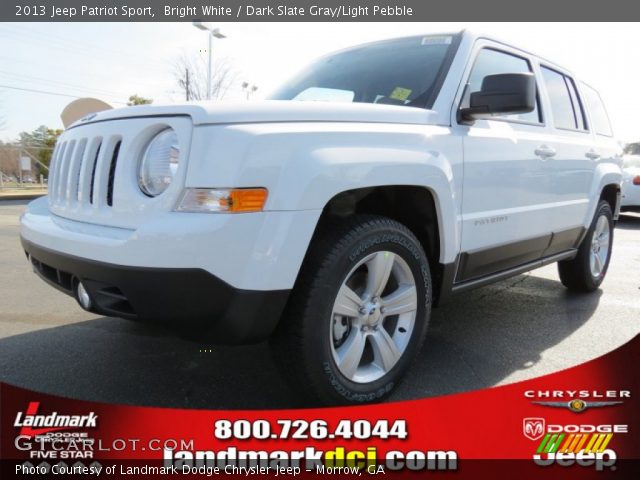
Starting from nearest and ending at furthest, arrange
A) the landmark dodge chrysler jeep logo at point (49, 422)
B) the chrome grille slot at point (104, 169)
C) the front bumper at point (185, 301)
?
the front bumper at point (185, 301) → the landmark dodge chrysler jeep logo at point (49, 422) → the chrome grille slot at point (104, 169)

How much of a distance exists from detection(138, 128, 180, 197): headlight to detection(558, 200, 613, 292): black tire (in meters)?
3.76

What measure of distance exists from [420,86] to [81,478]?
7.82ft

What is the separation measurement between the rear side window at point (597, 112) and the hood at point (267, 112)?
2946 mm

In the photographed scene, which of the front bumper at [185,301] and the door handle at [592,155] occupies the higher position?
the door handle at [592,155]

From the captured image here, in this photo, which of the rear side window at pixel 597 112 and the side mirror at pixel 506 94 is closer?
the side mirror at pixel 506 94

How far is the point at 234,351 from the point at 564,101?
3195 mm

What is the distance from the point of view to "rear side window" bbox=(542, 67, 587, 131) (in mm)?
3643

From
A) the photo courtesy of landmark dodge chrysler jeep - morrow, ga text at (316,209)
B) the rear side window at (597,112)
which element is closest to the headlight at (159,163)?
the photo courtesy of landmark dodge chrysler jeep - morrow, ga text at (316,209)

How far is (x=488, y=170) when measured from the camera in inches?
107

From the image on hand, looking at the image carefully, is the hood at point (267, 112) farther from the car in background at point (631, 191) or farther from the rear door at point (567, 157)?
the car in background at point (631, 191)

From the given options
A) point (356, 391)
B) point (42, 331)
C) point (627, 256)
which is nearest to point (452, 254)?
point (356, 391)

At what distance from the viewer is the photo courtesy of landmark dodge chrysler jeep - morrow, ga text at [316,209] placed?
1729 millimetres

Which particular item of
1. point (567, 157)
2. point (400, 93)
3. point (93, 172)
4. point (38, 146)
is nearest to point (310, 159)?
point (93, 172)

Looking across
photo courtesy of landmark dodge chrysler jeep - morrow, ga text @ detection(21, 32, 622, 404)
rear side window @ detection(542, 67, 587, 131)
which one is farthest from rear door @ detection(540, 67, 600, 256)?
photo courtesy of landmark dodge chrysler jeep - morrow, ga text @ detection(21, 32, 622, 404)
